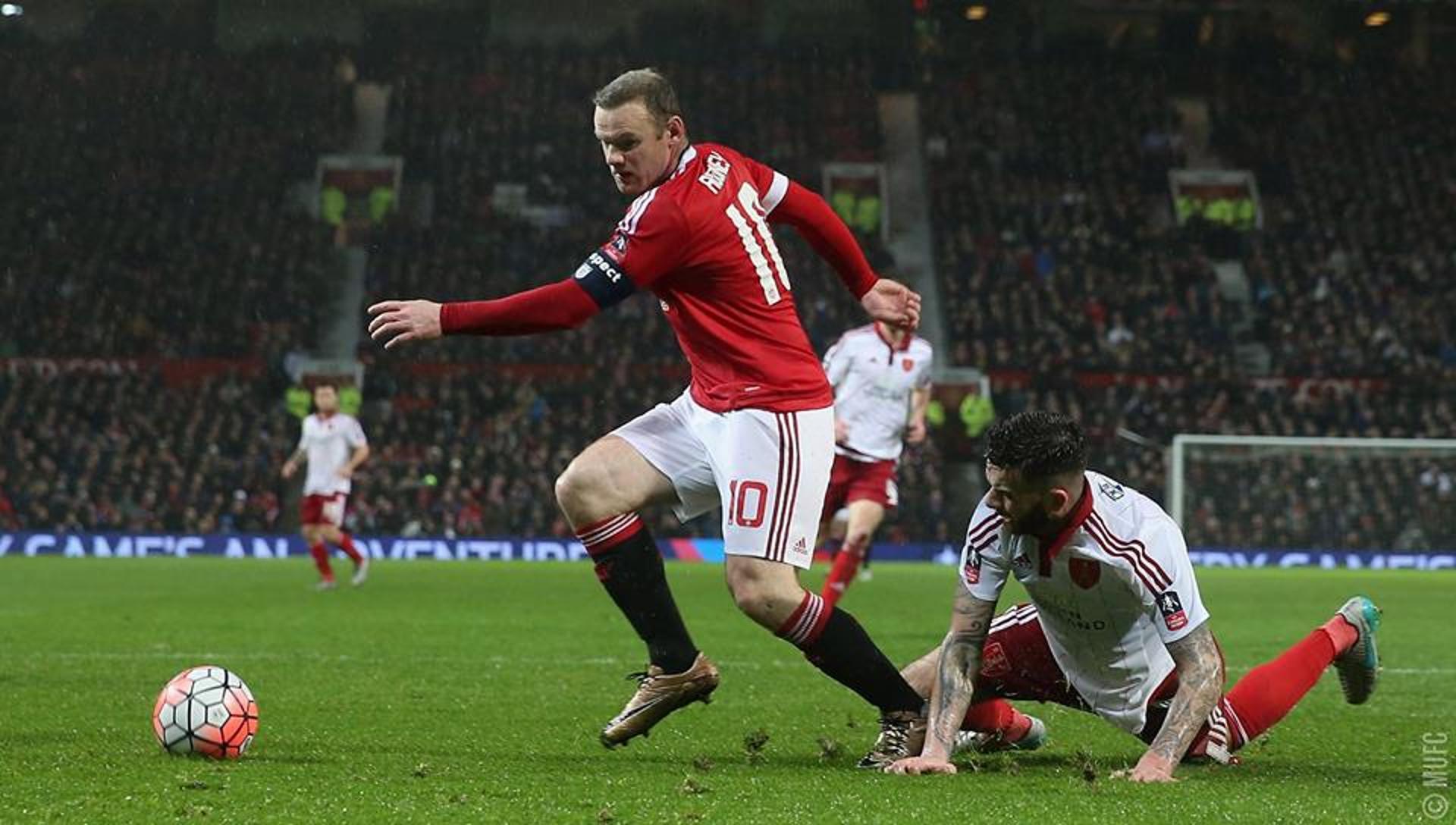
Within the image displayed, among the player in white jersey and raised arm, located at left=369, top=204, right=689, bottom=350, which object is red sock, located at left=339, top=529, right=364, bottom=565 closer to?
the player in white jersey

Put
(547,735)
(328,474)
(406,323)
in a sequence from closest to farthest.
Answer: (406,323) → (547,735) → (328,474)

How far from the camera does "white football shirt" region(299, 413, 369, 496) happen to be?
1623 cm

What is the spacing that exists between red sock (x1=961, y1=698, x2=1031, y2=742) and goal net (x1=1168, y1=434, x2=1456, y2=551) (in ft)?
58.0

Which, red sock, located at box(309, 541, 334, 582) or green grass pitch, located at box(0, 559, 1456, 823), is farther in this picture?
red sock, located at box(309, 541, 334, 582)

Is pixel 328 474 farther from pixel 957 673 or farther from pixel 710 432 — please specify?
pixel 957 673

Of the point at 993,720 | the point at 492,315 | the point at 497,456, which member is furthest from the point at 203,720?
the point at 497,456

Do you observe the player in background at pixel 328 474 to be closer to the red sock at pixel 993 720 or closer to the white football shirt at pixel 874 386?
the white football shirt at pixel 874 386

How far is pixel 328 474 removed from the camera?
53.5 feet

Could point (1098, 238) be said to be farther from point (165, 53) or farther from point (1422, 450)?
point (165, 53)

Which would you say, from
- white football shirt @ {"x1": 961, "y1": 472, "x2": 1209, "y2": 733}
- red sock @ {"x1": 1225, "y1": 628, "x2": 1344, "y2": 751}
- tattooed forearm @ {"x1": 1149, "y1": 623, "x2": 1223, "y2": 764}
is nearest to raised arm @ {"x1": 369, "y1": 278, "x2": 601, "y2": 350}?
white football shirt @ {"x1": 961, "y1": 472, "x2": 1209, "y2": 733}

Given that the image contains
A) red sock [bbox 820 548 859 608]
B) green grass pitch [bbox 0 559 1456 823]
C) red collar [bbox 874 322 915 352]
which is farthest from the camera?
red collar [bbox 874 322 915 352]

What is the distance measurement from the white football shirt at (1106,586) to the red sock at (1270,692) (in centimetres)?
33

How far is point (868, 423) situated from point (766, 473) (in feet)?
23.4

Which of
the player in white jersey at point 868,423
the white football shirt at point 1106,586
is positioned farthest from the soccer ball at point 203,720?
the player in white jersey at point 868,423
